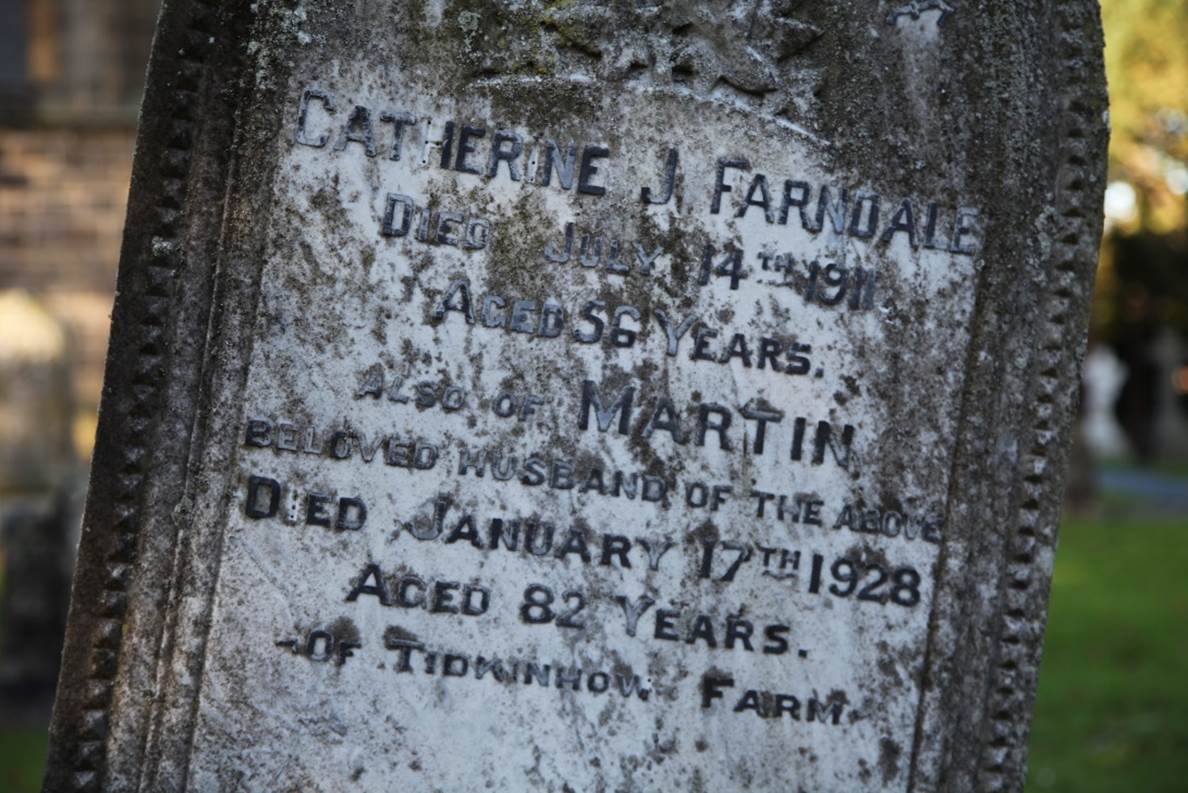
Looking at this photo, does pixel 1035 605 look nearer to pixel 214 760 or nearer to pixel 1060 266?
pixel 1060 266

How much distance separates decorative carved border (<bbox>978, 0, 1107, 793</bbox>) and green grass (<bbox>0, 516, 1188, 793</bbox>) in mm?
3217

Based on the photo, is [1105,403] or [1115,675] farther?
[1105,403]

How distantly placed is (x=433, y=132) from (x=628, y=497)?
2.55 ft

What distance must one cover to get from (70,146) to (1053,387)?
13.1 meters

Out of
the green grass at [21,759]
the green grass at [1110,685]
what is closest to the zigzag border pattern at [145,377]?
the green grass at [21,759]

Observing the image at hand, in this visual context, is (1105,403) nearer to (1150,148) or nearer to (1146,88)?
(1146,88)

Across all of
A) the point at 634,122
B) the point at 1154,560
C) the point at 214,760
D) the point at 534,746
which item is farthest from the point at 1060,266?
the point at 1154,560

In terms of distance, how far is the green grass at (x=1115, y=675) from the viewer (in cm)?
630

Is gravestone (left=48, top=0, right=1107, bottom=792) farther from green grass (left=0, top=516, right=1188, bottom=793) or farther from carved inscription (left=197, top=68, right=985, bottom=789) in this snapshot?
green grass (left=0, top=516, right=1188, bottom=793)

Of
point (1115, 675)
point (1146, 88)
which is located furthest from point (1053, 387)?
point (1146, 88)

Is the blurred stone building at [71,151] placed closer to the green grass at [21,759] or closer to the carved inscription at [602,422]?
the green grass at [21,759]

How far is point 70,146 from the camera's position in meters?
14.4

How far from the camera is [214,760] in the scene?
2748 mm

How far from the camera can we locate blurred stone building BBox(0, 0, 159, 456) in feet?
46.5
